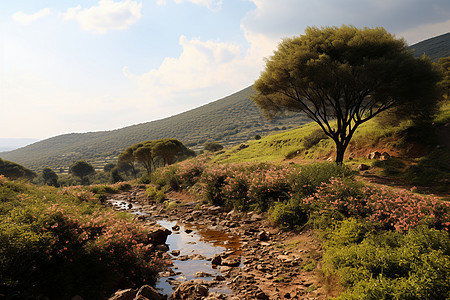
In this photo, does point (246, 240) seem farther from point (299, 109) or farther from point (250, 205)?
point (299, 109)

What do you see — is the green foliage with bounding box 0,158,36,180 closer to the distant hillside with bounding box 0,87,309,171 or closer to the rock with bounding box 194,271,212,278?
the rock with bounding box 194,271,212,278

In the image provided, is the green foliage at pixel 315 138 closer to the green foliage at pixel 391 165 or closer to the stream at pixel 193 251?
the green foliage at pixel 391 165

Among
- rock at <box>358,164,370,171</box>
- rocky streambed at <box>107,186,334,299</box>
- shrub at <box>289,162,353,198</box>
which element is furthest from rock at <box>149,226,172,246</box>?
rock at <box>358,164,370,171</box>

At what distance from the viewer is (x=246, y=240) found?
9.80 metres

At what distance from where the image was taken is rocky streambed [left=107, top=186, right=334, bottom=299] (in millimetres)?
5988

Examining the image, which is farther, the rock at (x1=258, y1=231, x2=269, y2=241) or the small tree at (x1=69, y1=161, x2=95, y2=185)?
the small tree at (x1=69, y1=161, x2=95, y2=185)

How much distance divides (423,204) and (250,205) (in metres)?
7.68

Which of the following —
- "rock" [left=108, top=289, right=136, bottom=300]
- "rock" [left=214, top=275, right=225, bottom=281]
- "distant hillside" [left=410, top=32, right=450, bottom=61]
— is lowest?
"rock" [left=214, top=275, right=225, bottom=281]

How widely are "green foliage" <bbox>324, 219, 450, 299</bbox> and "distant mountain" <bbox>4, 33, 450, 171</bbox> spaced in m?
112

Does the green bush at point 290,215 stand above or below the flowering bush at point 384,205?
below

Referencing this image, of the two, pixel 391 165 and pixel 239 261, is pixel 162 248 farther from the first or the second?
pixel 391 165

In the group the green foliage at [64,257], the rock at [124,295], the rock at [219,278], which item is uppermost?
the green foliage at [64,257]

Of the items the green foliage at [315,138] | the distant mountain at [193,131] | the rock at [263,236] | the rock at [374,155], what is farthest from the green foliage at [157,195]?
the distant mountain at [193,131]

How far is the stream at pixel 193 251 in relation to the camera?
22.8ft
